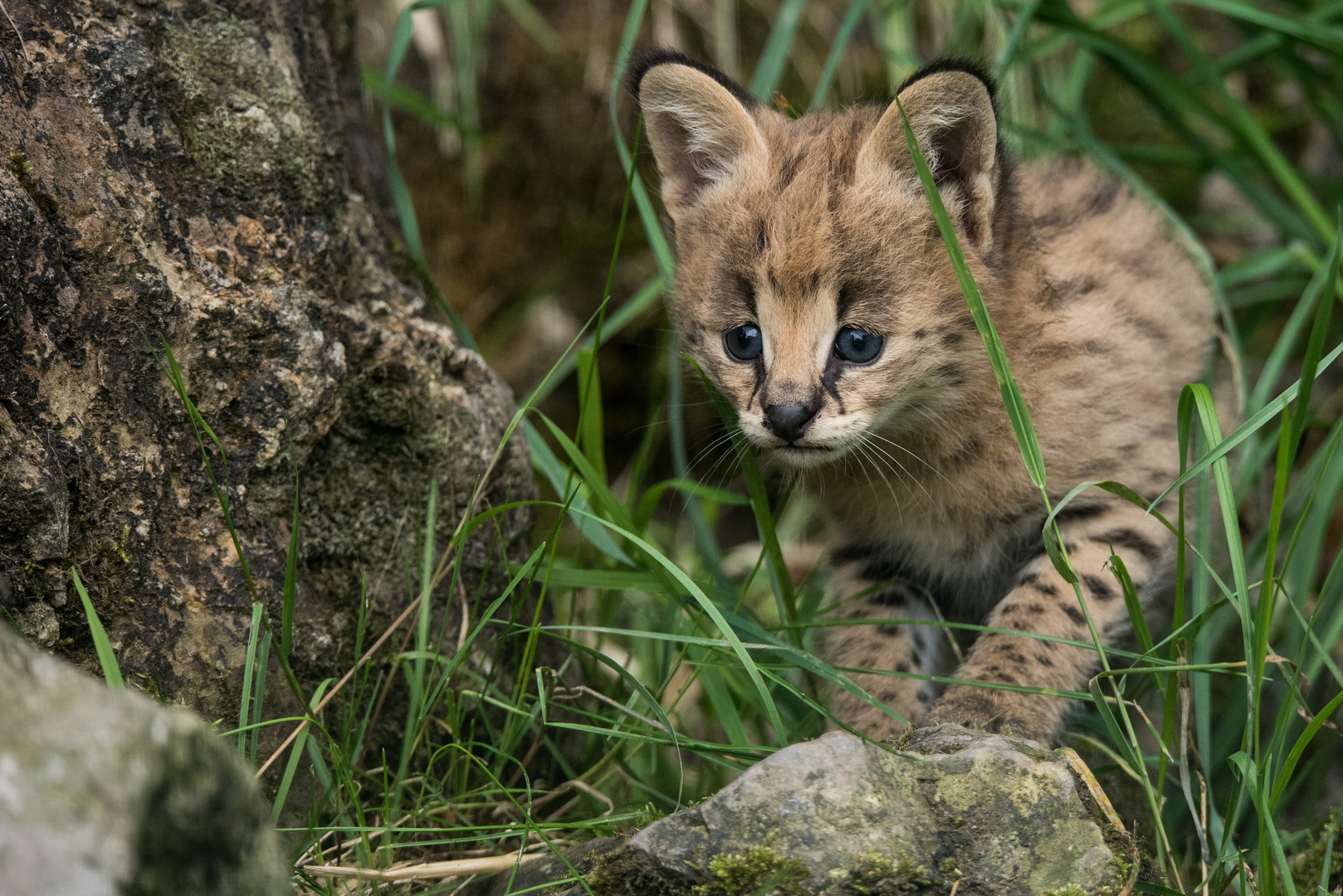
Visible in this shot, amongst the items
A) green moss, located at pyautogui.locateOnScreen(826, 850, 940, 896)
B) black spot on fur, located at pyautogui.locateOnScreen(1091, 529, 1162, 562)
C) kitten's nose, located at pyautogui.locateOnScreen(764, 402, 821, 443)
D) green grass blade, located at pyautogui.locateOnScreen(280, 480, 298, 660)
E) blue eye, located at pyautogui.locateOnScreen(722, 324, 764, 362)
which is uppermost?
blue eye, located at pyautogui.locateOnScreen(722, 324, 764, 362)

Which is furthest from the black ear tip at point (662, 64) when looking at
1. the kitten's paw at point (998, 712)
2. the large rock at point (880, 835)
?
the large rock at point (880, 835)

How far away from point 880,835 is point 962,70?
1549mm

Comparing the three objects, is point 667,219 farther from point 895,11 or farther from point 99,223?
point 895,11

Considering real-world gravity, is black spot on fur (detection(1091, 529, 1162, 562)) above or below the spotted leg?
above

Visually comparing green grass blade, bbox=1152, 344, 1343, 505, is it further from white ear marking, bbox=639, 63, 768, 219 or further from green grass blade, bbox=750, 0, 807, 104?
green grass blade, bbox=750, 0, 807, 104

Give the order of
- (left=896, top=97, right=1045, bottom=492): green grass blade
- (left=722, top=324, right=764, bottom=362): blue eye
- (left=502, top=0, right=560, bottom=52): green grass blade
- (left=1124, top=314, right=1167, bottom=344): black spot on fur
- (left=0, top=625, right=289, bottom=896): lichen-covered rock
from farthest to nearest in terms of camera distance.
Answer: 1. (left=502, top=0, right=560, bottom=52): green grass blade
2. (left=1124, top=314, right=1167, bottom=344): black spot on fur
3. (left=722, top=324, right=764, bottom=362): blue eye
4. (left=896, top=97, right=1045, bottom=492): green grass blade
5. (left=0, top=625, right=289, bottom=896): lichen-covered rock

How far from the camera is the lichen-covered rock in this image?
3.66ft

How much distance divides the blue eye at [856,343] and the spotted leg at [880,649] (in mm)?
583

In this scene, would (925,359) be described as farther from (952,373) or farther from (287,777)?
(287,777)

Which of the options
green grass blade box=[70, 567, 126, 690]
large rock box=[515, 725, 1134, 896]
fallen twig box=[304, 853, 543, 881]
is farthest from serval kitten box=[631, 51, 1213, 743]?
green grass blade box=[70, 567, 126, 690]

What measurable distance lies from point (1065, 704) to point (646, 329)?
3.27 metres

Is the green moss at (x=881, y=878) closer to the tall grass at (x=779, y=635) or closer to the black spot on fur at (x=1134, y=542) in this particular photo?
the tall grass at (x=779, y=635)

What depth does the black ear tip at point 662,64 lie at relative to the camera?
8.95 ft

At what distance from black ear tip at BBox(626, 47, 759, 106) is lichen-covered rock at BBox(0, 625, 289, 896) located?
76.3 inches
